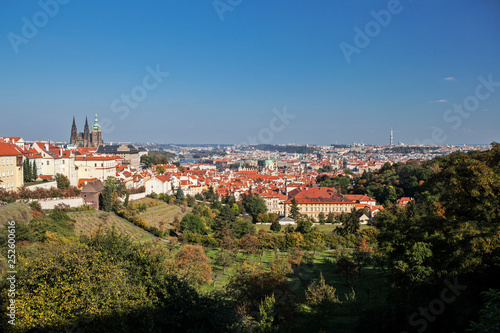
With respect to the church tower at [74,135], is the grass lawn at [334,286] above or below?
below

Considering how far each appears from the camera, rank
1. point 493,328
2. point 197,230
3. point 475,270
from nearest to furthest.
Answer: point 493,328 → point 475,270 → point 197,230

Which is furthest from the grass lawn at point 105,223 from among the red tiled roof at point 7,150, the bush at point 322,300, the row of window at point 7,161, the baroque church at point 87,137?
the baroque church at point 87,137

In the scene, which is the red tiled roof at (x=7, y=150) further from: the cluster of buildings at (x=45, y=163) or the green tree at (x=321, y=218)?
the green tree at (x=321, y=218)

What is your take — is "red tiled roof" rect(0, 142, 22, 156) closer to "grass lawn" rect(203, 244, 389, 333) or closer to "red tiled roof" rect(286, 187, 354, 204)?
"grass lawn" rect(203, 244, 389, 333)

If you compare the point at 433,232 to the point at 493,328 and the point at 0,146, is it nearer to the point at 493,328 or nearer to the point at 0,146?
the point at 493,328

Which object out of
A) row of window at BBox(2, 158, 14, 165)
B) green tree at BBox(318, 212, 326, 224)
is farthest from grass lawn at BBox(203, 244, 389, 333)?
green tree at BBox(318, 212, 326, 224)

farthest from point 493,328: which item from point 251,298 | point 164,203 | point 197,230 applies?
point 164,203
